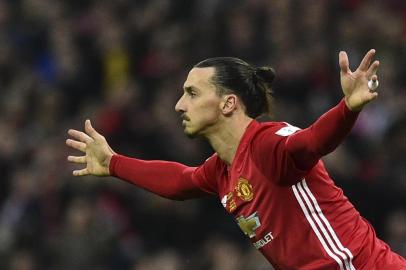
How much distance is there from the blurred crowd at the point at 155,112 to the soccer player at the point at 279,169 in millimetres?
3321

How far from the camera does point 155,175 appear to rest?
6824 mm

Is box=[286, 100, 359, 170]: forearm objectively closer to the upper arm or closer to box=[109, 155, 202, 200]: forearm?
the upper arm

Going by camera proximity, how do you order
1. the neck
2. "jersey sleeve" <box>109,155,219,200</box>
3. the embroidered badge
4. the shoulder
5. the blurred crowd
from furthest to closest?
1. the blurred crowd
2. "jersey sleeve" <box>109,155,219,200</box>
3. the shoulder
4. the neck
5. the embroidered badge

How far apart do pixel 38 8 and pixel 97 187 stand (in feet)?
12.3

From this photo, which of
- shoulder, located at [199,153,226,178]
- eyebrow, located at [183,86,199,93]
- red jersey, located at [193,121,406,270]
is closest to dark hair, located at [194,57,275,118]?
eyebrow, located at [183,86,199,93]

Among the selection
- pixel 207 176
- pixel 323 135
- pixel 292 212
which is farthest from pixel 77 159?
pixel 323 135

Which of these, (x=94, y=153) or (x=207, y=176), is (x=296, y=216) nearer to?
(x=207, y=176)

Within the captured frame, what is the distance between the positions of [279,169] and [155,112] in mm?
6078

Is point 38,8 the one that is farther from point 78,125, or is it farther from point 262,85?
point 262,85

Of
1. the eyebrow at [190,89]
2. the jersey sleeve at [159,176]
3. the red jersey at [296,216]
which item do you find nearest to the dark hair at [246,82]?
the eyebrow at [190,89]

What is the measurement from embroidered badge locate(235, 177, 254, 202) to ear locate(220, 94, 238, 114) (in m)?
0.40

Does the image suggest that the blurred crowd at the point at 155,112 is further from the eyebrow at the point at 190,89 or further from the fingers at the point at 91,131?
the eyebrow at the point at 190,89

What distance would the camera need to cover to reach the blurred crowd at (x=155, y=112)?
33.2 feet

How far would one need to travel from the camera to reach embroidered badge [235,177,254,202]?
5.87m
